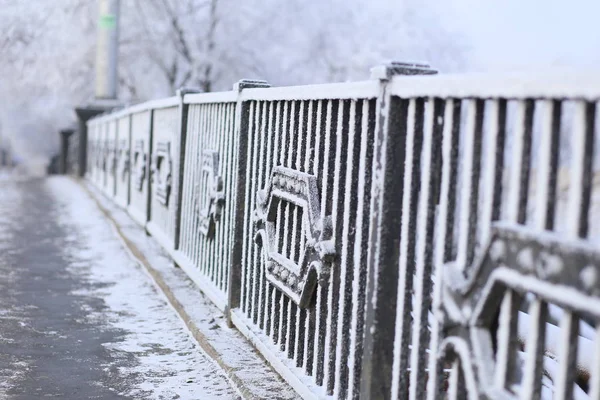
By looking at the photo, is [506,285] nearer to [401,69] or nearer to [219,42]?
[401,69]

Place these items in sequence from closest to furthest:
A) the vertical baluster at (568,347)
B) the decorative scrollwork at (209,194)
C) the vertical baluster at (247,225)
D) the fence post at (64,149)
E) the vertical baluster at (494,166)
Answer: the vertical baluster at (568,347) < the vertical baluster at (494,166) < the vertical baluster at (247,225) < the decorative scrollwork at (209,194) < the fence post at (64,149)

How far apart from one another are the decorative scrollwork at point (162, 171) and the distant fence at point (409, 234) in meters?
2.33

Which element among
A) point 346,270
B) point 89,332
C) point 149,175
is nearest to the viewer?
point 346,270

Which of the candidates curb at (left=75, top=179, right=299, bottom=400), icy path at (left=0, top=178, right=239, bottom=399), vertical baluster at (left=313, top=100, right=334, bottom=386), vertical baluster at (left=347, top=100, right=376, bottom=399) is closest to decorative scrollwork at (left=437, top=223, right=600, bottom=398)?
vertical baluster at (left=347, top=100, right=376, bottom=399)

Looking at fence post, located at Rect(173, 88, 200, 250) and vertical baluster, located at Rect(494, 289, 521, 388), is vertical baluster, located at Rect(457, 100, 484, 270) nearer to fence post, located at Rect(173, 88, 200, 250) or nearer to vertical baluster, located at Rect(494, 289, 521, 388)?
vertical baluster, located at Rect(494, 289, 521, 388)

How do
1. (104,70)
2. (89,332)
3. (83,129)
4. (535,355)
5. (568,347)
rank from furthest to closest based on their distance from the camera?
(83,129) → (104,70) → (89,332) → (535,355) → (568,347)

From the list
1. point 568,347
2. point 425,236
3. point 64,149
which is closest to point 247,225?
point 425,236

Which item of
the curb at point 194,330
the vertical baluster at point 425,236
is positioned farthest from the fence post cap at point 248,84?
the vertical baluster at point 425,236

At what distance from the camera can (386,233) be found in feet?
8.95

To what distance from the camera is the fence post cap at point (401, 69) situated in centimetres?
271

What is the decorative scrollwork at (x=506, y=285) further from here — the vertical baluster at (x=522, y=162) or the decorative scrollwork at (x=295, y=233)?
the decorative scrollwork at (x=295, y=233)

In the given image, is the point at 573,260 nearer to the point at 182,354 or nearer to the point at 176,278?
the point at 182,354

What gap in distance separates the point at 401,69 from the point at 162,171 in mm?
5670

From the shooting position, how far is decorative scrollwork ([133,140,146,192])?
982 centimetres
